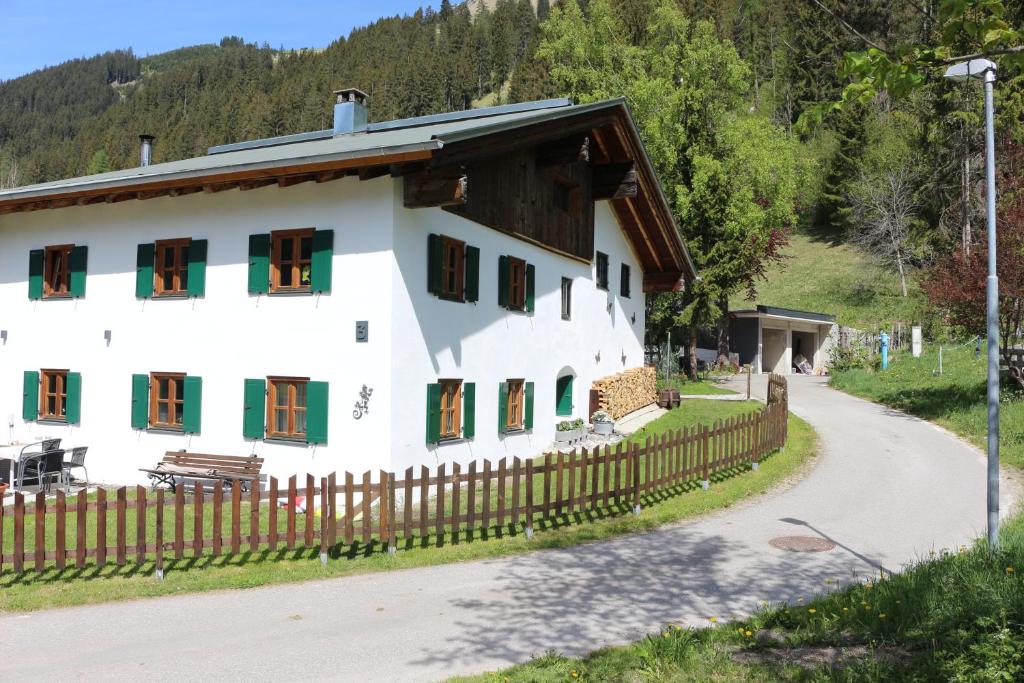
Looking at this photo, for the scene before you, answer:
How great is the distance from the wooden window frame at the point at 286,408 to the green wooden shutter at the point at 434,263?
9.21 feet

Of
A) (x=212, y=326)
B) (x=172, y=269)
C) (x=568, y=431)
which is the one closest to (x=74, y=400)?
(x=172, y=269)

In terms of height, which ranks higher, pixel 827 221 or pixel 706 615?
pixel 827 221

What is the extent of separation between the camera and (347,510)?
30.7 ft

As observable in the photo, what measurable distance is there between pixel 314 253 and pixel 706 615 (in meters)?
9.12

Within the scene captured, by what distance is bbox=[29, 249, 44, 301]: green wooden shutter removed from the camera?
54.6 ft

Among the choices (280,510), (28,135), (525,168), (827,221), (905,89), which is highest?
(28,135)

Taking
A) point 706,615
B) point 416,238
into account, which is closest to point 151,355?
point 416,238

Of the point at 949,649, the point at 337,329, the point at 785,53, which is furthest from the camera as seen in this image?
the point at 785,53

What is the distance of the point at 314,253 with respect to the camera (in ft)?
44.0

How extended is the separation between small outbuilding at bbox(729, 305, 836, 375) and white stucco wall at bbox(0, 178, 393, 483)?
28.8 metres

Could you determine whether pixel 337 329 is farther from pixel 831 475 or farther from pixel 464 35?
pixel 464 35

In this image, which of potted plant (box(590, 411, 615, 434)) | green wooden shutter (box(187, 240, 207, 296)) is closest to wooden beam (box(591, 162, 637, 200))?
potted plant (box(590, 411, 615, 434))

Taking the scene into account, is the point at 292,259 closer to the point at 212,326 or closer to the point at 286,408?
the point at 212,326

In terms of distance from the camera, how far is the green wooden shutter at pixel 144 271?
15.2 meters
